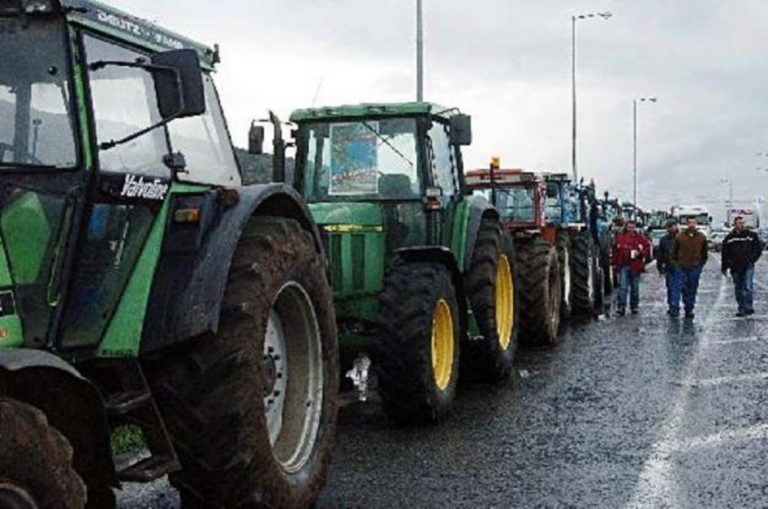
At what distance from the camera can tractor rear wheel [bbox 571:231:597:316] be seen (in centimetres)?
1741

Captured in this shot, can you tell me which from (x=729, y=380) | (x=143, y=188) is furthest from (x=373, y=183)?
(x=143, y=188)

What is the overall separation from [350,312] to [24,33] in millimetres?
4482

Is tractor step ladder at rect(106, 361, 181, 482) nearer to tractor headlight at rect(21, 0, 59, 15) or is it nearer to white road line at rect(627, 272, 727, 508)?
tractor headlight at rect(21, 0, 59, 15)

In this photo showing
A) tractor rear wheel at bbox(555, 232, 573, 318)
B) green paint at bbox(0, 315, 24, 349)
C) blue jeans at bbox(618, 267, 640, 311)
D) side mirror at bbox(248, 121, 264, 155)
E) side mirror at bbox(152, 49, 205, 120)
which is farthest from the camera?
blue jeans at bbox(618, 267, 640, 311)

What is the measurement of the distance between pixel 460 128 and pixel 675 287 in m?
9.31

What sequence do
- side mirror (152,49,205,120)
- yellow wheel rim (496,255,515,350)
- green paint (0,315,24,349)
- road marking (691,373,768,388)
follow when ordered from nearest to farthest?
1. green paint (0,315,24,349)
2. side mirror (152,49,205,120)
3. road marking (691,373,768,388)
4. yellow wheel rim (496,255,515,350)

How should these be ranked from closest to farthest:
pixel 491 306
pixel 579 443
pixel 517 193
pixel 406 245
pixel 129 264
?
1. pixel 129 264
2. pixel 579 443
3. pixel 406 245
4. pixel 491 306
5. pixel 517 193

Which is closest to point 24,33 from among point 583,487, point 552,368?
point 583,487

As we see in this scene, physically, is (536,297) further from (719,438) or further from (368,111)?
(719,438)

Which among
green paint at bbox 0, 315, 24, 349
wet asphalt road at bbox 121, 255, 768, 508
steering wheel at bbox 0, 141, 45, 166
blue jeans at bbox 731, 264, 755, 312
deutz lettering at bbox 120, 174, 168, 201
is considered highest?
steering wheel at bbox 0, 141, 45, 166

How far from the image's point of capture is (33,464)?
344cm

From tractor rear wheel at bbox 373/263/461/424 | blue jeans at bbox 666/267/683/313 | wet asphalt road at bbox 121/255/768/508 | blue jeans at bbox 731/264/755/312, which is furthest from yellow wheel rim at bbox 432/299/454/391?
blue jeans at bbox 731/264/755/312

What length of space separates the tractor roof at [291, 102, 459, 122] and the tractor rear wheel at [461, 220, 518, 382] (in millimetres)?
1282

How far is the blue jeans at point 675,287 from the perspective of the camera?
17656mm
